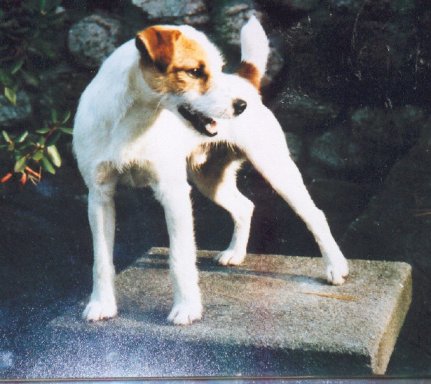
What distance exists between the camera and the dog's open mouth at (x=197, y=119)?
1.57 meters

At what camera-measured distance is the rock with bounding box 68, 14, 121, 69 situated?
1832mm

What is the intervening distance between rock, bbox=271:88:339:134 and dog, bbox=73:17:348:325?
0.05 meters

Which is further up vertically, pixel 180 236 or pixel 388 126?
pixel 388 126

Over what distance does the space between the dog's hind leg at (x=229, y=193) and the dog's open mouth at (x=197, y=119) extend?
367 mm

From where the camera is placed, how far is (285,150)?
1.89m

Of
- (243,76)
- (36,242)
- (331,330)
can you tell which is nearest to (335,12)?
(243,76)

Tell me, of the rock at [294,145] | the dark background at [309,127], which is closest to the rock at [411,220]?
the dark background at [309,127]

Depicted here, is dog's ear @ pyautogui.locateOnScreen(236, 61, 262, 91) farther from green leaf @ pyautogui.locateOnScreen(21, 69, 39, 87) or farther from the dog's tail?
green leaf @ pyautogui.locateOnScreen(21, 69, 39, 87)

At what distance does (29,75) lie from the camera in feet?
6.08

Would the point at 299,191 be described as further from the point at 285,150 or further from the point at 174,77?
the point at 174,77

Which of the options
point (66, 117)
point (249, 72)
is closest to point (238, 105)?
point (249, 72)

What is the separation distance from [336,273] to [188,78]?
0.65 metres

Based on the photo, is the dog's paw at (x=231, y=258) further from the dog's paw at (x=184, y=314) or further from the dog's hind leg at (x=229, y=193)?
the dog's paw at (x=184, y=314)

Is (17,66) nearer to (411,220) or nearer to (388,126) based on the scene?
(388,126)
